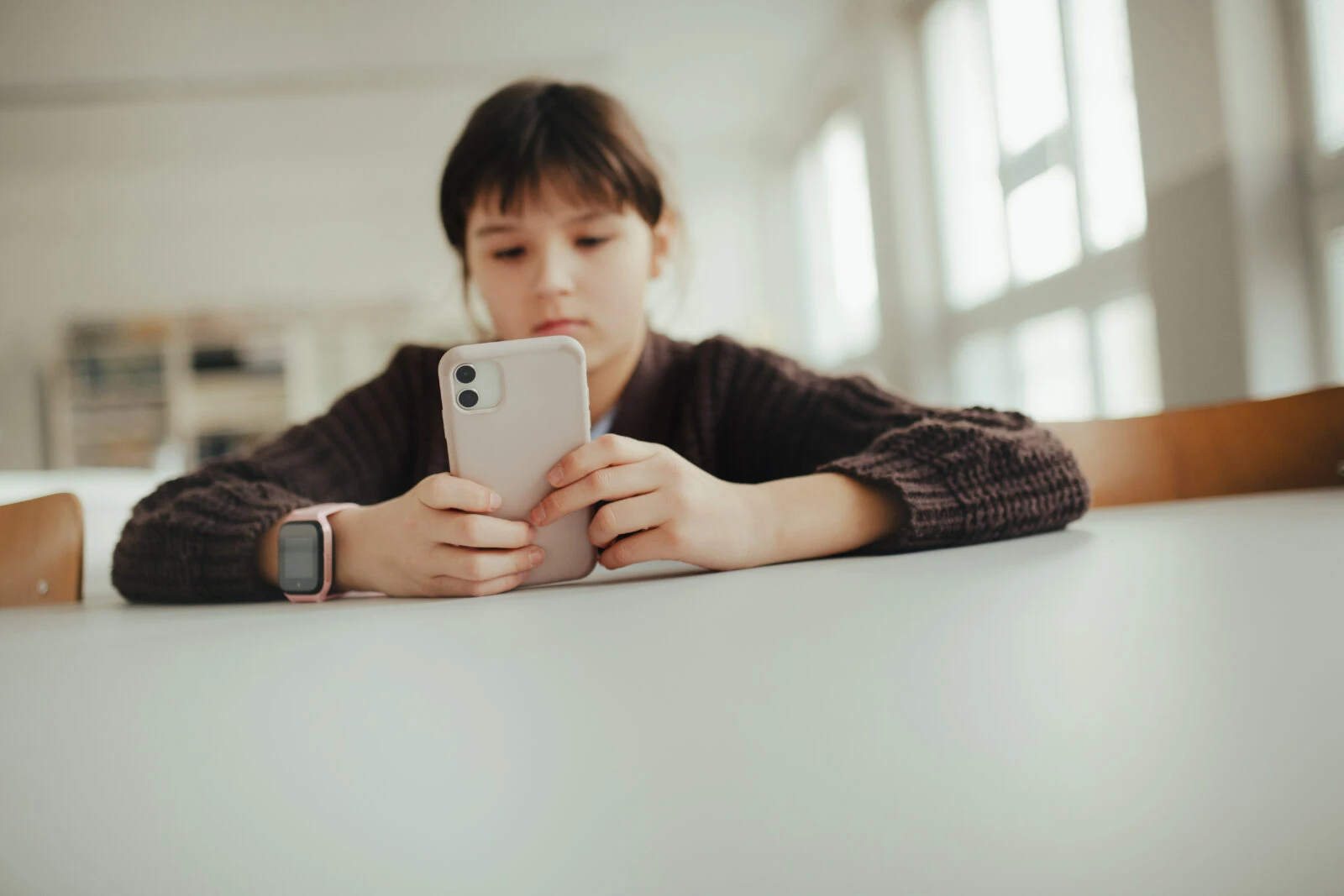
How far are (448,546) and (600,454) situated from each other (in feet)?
0.34

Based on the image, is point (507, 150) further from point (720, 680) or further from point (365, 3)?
point (365, 3)

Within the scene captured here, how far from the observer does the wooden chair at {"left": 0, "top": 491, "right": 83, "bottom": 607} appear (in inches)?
32.2

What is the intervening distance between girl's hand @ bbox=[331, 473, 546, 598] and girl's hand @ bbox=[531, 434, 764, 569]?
25 millimetres

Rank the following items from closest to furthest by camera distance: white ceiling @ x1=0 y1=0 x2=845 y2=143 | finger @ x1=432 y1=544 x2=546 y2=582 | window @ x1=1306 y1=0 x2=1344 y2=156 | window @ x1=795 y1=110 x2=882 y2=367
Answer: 1. finger @ x1=432 y1=544 x2=546 y2=582
2. window @ x1=1306 y1=0 x2=1344 y2=156
3. white ceiling @ x1=0 y1=0 x2=845 y2=143
4. window @ x1=795 y1=110 x2=882 y2=367

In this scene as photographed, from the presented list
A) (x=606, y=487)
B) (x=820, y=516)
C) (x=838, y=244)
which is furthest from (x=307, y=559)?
(x=838, y=244)

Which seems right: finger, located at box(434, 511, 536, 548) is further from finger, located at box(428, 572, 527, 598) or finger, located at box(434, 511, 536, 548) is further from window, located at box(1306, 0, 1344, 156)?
window, located at box(1306, 0, 1344, 156)

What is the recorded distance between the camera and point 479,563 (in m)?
0.52

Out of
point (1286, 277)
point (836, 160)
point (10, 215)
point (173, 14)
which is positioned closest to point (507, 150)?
point (1286, 277)

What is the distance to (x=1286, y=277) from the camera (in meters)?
2.08

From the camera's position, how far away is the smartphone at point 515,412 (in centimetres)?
54

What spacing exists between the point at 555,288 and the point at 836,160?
4.75 m

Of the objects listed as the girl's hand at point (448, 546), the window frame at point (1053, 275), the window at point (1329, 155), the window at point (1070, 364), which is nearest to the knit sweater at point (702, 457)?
the girl's hand at point (448, 546)

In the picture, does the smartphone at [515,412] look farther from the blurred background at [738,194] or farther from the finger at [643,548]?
the blurred background at [738,194]

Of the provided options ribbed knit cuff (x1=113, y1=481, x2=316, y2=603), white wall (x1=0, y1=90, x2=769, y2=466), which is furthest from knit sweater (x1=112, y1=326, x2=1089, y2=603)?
white wall (x1=0, y1=90, x2=769, y2=466)
